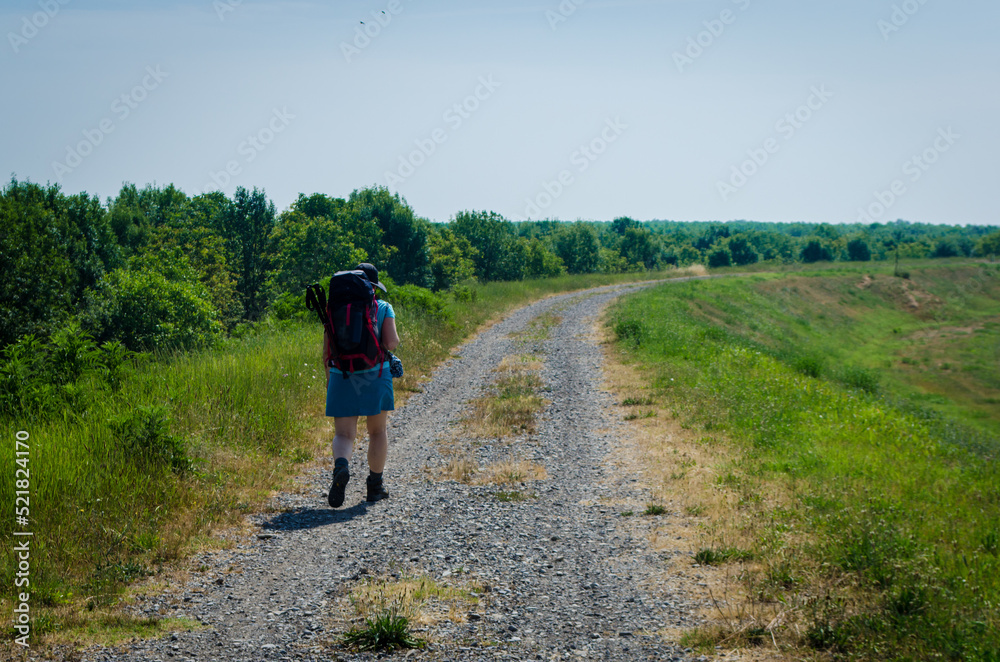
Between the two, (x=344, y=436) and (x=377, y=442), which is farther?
(x=377, y=442)

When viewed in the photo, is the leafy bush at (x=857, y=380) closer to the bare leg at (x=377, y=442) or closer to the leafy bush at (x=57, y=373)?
the bare leg at (x=377, y=442)

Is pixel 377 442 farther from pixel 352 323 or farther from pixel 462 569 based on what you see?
pixel 462 569

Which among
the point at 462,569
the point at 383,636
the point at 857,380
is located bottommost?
the point at 857,380

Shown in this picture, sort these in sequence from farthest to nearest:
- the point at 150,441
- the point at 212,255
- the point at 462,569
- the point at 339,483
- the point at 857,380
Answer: the point at 212,255 → the point at 857,380 → the point at 339,483 → the point at 150,441 → the point at 462,569

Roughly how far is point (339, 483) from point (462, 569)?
1868 mm

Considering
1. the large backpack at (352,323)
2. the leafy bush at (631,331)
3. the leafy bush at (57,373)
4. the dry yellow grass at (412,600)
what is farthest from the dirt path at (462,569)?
the leafy bush at (631,331)

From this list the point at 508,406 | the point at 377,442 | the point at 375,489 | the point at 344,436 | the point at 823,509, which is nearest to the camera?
the point at 823,509

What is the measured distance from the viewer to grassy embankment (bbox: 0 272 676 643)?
427cm

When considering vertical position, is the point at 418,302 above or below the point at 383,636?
above

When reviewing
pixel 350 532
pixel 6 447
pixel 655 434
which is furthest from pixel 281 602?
pixel 655 434

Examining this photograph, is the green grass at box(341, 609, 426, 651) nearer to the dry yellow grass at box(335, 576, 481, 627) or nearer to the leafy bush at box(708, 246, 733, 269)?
the dry yellow grass at box(335, 576, 481, 627)

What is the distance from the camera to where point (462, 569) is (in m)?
4.84

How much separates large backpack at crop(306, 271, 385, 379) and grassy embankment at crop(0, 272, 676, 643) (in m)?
1.68

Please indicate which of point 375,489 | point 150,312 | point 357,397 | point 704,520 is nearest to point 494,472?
point 375,489
